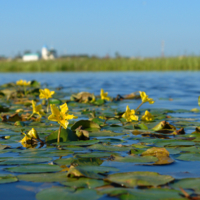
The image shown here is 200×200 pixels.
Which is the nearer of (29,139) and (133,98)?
(29,139)

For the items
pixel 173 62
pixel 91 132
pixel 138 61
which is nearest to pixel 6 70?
pixel 138 61

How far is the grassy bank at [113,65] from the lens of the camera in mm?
16672

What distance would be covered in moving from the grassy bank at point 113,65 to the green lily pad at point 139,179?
1592cm

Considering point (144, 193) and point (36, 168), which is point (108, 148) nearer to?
point (36, 168)

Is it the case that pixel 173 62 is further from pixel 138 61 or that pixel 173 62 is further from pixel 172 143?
pixel 172 143

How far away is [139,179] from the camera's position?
3.67 feet

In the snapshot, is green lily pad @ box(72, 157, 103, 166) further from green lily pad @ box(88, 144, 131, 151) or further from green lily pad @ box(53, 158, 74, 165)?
green lily pad @ box(88, 144, 131, 151)

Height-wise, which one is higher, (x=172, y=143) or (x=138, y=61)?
(x=138, y=61)

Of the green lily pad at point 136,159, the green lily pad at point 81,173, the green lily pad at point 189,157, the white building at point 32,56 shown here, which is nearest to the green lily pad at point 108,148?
the green lily pad at point 136,159

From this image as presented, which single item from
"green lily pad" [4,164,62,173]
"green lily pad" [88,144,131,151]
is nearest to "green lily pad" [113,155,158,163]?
"green lily pad" [88,144,131,151]

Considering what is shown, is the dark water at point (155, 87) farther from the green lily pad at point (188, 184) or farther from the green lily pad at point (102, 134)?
the green lily pad at point (188, 184)

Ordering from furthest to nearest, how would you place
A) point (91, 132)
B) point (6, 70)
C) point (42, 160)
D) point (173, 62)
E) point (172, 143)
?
point (6, 70)
point (173, 62)
point (91, 132)
point (172, 143)
point (42, 160)

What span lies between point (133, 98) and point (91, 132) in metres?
2.85

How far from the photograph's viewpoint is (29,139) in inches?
73.3
